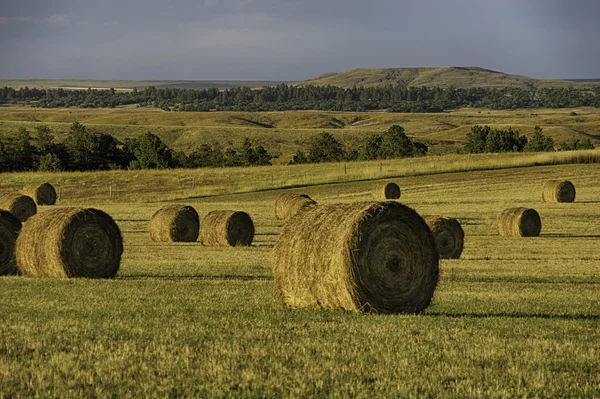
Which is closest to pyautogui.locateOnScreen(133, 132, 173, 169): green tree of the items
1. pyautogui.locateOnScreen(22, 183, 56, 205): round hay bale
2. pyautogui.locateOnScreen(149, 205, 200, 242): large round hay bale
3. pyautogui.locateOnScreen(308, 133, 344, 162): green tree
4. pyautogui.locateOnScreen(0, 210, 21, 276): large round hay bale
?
pyautogui.locateOnScreen(308, 133, 344, 162): green tree

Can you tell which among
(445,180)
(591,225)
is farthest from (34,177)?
(591,225)

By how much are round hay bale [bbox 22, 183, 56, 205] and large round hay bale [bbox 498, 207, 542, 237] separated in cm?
2677

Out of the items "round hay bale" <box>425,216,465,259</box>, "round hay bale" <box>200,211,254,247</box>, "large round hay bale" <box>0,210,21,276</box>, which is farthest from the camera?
"round hay bale" <box>200,211,254,247</box>

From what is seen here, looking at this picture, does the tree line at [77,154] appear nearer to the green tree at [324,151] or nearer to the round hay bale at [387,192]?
the green tree at [324,151]

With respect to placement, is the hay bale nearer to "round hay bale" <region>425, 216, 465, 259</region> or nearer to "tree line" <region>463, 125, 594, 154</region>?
"round hay bale" <region>425, 216, 465, 259</region>

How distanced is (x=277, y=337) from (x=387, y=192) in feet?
136

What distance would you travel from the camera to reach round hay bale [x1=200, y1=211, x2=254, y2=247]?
3125 centimetres

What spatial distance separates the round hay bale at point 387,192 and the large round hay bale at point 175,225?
20880mm

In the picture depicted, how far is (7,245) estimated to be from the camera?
69.9 ft

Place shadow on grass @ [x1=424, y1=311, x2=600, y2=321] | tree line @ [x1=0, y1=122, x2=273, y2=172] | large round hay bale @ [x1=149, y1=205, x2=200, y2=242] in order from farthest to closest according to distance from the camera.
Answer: tree line @ [x1=0, y1=122, x2=273, y2=172]
large round hay bale @ [x1=149, y1=205, x2=200, y2=242]
shadow on grass @ [x1=424, y1=311, x2=600, y2=321]

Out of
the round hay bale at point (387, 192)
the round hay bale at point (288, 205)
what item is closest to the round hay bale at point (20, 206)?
the round hay bale at point (288, 205)

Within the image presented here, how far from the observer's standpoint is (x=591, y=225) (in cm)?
3859

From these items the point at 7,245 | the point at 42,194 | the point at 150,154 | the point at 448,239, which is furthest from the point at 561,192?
the point at 150,154

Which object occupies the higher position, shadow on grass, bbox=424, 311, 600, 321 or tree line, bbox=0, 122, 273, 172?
shadow on grass, bbox=424, 311, 600, 321
